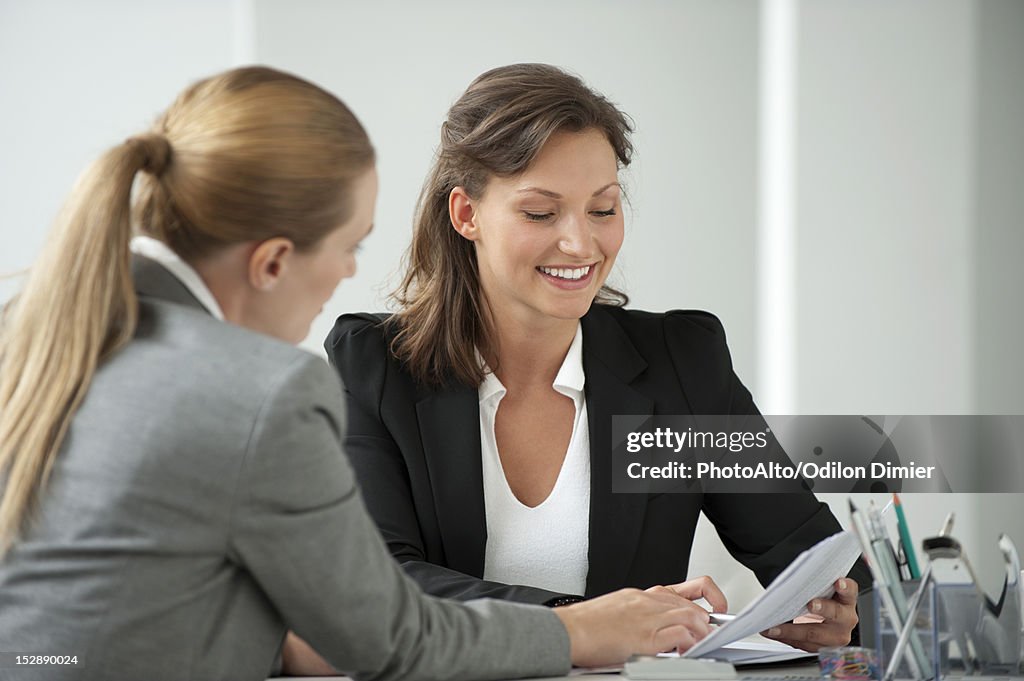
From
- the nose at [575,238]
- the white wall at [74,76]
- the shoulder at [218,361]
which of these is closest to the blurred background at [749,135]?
the white wall at [74,76]

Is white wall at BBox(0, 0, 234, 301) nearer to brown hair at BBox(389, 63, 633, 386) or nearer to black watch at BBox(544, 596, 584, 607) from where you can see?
brown hair at BBox(389, 63, 633, 386)

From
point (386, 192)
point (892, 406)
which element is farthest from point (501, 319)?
point (892, 406)

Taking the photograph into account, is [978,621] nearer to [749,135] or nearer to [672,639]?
[672,639]

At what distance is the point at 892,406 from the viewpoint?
361 centimetres

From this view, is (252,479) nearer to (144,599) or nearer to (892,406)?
(144,599)

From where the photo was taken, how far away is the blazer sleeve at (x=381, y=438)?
66.1 inches

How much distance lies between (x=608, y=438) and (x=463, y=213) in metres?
0.45

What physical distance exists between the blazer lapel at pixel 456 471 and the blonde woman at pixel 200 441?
0.61 metres

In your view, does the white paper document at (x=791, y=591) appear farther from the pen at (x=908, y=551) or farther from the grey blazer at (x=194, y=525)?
the grey blazer at (x=194, y=525)

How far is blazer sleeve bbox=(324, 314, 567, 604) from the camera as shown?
168 cm

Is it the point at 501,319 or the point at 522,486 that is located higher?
the point at 501,319

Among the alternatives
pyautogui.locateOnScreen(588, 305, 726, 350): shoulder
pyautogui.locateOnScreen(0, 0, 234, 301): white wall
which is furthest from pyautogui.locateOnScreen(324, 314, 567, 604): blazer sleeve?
pyautogui.locateOnScreen(0, 0, 234, 301): white wall

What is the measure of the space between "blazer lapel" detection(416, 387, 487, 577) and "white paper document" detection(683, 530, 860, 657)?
57cm

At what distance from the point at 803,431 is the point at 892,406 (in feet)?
1.20
